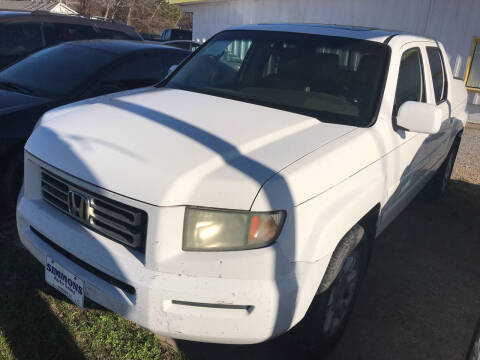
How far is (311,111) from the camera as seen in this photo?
309 cm

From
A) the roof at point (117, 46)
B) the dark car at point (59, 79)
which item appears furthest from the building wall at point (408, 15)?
the roof at point (117, 46)

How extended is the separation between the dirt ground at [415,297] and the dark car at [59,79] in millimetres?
703

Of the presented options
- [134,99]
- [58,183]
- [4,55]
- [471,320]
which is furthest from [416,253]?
[4,55]

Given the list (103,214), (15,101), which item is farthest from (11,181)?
(103,214)

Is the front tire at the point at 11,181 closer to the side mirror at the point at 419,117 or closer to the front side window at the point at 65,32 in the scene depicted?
the side mirror at the point at 419,117

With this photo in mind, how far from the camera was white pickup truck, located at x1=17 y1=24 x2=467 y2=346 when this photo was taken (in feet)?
6.98

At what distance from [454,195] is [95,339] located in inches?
200

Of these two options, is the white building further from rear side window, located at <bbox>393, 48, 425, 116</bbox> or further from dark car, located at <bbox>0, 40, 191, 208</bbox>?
rear side window, located at <bbox>393, 48, 425, 116</bbox>

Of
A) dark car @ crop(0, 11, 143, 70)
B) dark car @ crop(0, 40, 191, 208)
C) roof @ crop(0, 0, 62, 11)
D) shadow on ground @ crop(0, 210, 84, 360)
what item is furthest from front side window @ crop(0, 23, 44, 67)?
roof @ crop(0, 0, 62, 11)

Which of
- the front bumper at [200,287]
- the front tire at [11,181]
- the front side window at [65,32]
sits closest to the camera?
the front bumper at [200,287]

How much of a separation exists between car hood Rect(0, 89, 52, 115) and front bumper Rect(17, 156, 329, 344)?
2.37m

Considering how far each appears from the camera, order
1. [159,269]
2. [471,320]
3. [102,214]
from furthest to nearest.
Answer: [471,320]
[102,214]
[159,269]

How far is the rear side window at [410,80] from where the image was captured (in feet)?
11.2

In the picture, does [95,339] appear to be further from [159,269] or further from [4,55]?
[4,55]
